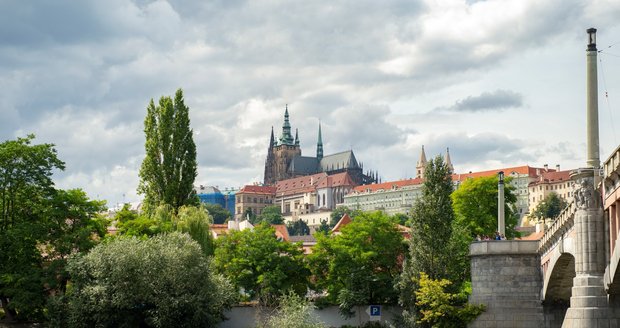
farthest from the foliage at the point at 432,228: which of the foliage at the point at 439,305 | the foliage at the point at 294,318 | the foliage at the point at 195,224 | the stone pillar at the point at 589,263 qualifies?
the stone pillar at the point at 589,263

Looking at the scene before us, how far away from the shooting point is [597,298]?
33.2 meters

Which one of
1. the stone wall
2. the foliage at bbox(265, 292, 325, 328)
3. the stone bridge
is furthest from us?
the foliage at bbox(265, 292, 325, 328)

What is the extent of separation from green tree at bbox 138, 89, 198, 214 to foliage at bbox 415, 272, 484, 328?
2095cm

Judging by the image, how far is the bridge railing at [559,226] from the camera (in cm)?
3766

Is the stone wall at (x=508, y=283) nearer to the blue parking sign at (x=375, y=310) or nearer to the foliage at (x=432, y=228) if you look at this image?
the foliage at (x=432, y=228)

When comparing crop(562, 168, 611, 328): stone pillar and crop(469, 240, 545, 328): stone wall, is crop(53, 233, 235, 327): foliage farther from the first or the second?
crop(562, 168, 611, 328): stone pillar

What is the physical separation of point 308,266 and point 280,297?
4.39 m

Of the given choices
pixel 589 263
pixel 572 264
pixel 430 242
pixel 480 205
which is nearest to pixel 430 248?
pixel 430 242

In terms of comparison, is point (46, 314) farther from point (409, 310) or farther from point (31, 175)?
point (409, 310)

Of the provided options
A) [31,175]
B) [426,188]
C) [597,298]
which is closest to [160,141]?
[31,175]

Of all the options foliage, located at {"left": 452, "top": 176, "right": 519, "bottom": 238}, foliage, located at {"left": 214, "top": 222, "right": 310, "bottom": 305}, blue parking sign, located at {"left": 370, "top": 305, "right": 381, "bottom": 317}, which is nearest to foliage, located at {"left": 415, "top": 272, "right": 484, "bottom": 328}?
blue parking sign, located at {"left": 370, "top": 305, "right": 381, "bottom": 317}

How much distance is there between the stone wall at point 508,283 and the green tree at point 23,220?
86.1 ft

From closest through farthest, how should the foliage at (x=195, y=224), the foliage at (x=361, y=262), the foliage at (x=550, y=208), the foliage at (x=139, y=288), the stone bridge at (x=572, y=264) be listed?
the stone bridge at (x=572, y=264) → the foliage at (x=139, y=288) → the foliage at (x=361, y=262) → the foliage at (x=195, y=224) → the foliage at (x=550, y=208)

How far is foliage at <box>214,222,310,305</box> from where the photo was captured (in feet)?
214
